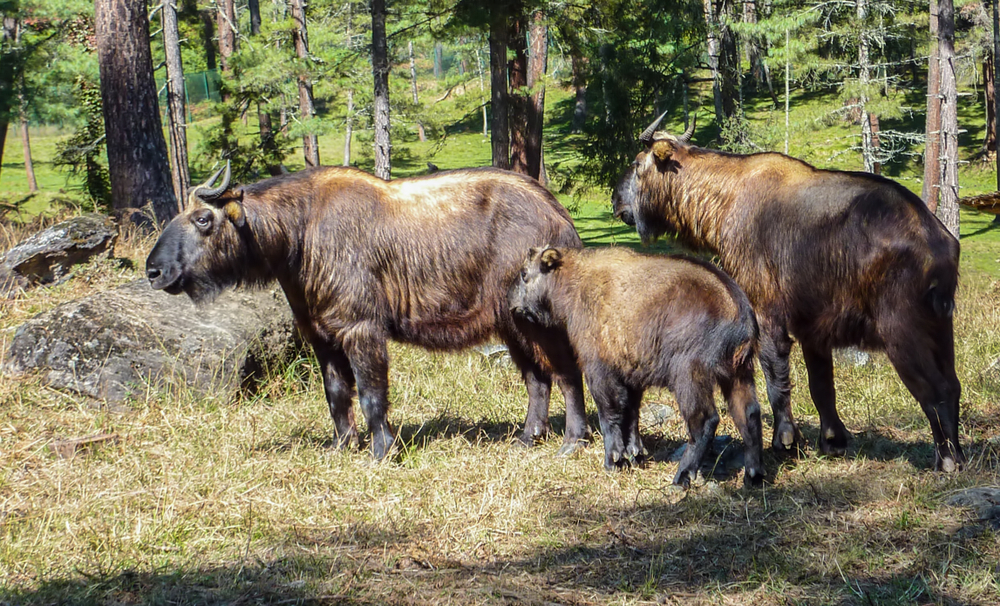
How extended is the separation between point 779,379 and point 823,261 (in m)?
0.90

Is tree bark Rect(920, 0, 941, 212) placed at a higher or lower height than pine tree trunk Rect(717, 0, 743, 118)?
lower

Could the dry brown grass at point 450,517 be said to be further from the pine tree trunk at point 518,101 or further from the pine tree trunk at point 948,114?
the pine tree trunk at point 948,114

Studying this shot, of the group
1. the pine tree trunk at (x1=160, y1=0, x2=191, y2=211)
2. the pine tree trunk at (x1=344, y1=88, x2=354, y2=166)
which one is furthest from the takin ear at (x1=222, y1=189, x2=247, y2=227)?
the pine tree trunk at (x1=344, y1=88, x2=354, y2=166)

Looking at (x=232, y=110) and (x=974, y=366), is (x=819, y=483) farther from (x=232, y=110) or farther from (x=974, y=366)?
(x=232, y=110)

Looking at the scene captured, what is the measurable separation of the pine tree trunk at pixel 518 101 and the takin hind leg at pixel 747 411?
405 inches

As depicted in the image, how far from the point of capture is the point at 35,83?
49.4ft

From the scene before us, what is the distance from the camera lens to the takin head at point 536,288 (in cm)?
677

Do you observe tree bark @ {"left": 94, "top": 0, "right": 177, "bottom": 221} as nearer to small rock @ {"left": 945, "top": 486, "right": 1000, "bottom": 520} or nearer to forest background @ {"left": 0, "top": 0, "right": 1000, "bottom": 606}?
forest background @ {"left": 0, "top": 0, "right": 1000, "bottom": 606}

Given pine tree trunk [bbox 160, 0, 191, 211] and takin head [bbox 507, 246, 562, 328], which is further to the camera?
pine tree trunk [bbox 160, 0, 191, 211]

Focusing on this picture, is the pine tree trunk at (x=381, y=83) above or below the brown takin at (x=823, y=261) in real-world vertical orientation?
above

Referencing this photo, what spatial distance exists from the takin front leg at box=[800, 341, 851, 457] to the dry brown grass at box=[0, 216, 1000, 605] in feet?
0.49

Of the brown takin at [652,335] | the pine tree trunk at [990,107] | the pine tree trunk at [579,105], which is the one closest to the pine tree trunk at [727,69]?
the pine tree trunk at [579,105]

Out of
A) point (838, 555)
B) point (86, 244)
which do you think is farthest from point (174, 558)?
point (86, 244)

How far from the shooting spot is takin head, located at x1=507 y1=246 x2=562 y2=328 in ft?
22.2
